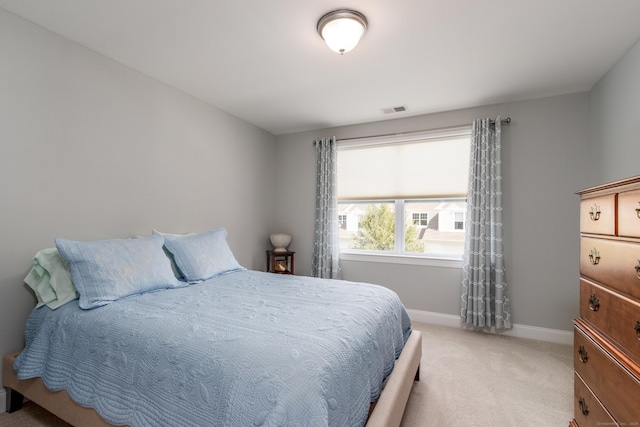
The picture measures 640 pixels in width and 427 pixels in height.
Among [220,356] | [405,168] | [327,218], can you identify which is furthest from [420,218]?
[220,356]

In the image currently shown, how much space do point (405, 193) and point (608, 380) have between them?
2700 mm

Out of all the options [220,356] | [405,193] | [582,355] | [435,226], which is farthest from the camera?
[405,193]

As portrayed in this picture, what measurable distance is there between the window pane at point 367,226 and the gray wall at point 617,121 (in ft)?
Answer: 6.80

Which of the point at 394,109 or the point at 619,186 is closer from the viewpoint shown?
the point at 619,186

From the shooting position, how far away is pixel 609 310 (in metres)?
1.33

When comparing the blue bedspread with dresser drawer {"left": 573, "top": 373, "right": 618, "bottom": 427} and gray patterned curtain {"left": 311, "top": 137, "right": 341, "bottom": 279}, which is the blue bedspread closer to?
dresser drawer {"left": 573, "top": 373, "right": 618, "bottom": 427}

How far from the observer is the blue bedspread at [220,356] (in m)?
1.05

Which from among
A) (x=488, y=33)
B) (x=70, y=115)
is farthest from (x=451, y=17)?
(x=70, y=115)

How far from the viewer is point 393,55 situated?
7.69 ft

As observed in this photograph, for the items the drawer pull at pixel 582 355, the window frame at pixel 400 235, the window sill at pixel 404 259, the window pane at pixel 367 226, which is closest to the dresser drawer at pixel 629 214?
the drawer pull at pixel 582 355

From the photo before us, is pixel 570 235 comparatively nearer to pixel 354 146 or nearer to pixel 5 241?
pixel 354 146

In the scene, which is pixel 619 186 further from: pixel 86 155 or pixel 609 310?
pixel 86 155

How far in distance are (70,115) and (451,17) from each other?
278 centimetres

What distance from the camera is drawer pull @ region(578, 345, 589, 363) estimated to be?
1.50 meters
